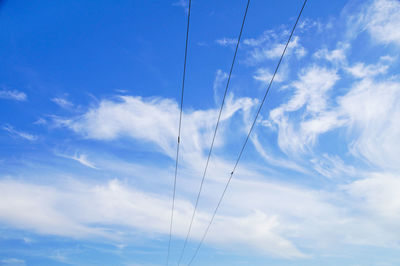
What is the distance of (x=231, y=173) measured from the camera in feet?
83.1

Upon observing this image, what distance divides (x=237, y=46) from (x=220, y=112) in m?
5.27

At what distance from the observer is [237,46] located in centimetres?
1516

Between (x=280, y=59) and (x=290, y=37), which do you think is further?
(x=280, y=59)

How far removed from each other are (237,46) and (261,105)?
5774 mm

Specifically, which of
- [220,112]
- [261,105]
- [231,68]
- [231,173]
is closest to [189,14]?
[231,68]

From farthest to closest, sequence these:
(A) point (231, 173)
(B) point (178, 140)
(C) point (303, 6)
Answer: (A) point (231, 173)
(B) point (178, 140)
(C) point (303, 6)

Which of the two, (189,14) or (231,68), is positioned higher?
(189,14)

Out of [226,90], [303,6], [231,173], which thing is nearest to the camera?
[303,6]

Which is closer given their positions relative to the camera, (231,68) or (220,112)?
(231,68)

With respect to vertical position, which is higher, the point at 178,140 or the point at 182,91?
the point at 182,91

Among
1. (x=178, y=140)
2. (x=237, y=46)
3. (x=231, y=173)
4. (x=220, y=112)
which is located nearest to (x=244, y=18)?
(x=237, y=46)

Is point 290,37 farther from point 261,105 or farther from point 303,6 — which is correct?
point 261,105

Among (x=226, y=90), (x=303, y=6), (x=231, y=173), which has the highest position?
(x=303, y=6)

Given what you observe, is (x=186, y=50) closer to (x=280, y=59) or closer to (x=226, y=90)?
(x=226, y=90)
